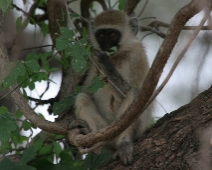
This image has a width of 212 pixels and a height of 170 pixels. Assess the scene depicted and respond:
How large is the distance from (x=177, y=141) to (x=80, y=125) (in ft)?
3.81

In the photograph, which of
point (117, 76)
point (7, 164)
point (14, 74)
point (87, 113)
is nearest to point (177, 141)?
point (117, 76)

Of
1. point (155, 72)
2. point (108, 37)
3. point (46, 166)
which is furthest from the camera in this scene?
point (108, 37)

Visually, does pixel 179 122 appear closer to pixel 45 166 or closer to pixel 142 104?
pixel 142 104

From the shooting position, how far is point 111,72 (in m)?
4.79

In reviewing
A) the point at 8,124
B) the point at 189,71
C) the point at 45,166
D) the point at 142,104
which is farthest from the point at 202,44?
the point at 45,166

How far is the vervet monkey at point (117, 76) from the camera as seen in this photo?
4.59 m

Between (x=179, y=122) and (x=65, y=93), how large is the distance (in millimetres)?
2108

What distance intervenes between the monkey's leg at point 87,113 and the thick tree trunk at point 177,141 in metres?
0.74

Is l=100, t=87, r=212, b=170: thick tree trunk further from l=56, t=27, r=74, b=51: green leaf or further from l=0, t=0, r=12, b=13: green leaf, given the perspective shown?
l=0, t=0, r=12, b=13: green leaf

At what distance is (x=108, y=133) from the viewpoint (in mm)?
3535

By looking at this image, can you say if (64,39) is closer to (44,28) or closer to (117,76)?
(117,76)

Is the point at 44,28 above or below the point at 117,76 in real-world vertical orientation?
above

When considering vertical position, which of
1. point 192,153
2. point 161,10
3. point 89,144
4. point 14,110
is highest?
point 161,10

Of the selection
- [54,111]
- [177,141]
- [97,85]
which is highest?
[54,111]
